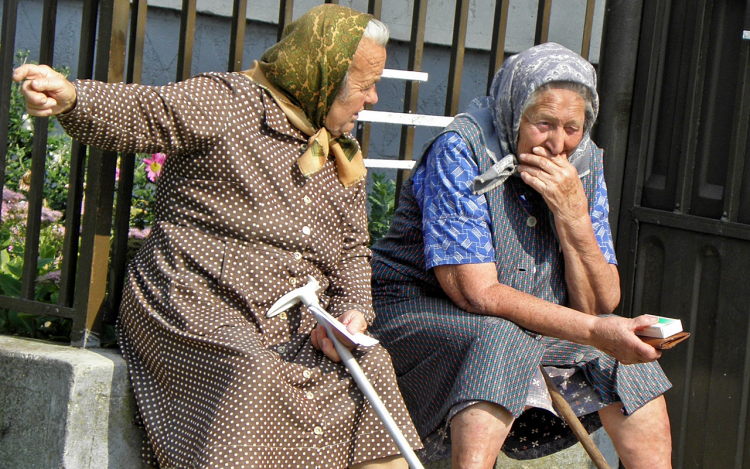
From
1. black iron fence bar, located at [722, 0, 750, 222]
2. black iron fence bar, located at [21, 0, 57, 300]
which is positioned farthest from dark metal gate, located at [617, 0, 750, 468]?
black iron fence bar, located at [21, 0, 57, 300]

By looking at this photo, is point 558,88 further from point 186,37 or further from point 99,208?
point 99,208

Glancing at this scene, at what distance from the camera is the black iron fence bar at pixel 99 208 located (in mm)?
2646

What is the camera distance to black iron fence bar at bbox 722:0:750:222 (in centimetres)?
308

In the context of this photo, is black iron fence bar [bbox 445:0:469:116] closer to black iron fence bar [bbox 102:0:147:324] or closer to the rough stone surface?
black iron fence bar [bbox 102:0:147:324]

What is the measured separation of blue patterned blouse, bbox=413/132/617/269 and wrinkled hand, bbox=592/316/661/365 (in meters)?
0.40

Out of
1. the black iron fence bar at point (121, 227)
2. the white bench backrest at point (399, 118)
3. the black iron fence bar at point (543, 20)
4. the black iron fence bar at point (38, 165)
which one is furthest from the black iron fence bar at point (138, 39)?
the black iron fence bar at point (543, 20)

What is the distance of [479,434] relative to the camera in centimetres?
240

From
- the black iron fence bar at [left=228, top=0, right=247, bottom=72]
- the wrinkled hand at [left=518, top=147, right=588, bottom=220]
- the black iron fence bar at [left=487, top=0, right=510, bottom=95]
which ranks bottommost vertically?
the wrinkled hand at [left=518, top=147, right=588, bottom=220]

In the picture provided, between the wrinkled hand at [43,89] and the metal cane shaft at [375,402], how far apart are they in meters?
0.87

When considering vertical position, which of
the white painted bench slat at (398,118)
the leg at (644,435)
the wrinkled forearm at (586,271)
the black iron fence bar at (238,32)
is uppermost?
the black iron fence bar at (238,32)

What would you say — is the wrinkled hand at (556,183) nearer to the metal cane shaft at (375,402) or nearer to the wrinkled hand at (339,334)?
the wrinkled hand at (339,334)

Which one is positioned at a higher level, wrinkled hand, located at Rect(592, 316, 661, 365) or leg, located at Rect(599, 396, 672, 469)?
wrinkled hand, located at Rect(592, 316, 661, 365)

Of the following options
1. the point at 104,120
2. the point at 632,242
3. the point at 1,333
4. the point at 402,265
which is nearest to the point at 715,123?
the point at 632,242

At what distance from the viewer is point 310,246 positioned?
260 centimetres
